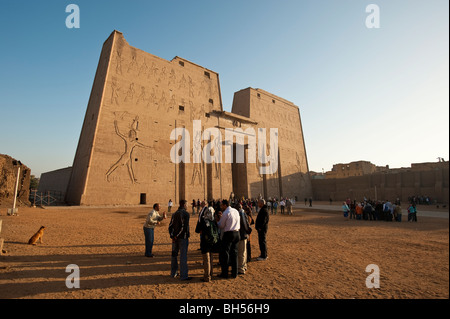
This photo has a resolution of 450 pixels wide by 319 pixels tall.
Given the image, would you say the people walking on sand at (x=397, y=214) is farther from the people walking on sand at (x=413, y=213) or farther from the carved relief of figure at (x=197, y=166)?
the carved relief of figure at (x=197, y=166)

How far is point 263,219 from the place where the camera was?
6055 mm

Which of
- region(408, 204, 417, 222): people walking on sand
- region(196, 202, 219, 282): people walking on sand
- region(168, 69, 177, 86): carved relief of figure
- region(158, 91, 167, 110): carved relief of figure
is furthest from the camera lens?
region(168, 69, 177, 86): carved relief of figure

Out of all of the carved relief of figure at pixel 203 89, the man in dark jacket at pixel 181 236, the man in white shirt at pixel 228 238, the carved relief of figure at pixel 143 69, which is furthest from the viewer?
the carved relief of figure at pixel 203 89

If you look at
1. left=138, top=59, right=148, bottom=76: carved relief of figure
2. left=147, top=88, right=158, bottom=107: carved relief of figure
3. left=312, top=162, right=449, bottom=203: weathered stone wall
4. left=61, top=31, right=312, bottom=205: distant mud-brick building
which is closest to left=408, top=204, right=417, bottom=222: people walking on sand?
left=312, top=162, right=449, bottom=203: weathered stone wall

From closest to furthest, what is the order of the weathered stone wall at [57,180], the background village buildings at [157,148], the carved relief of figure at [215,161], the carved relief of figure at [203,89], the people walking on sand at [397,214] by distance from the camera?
1. the people walking on sand at [397,214]
2. the background village buildings at [157,148]
3. the weathered stone wall at [57,180]
4. the carved relief of figure at [215,161]
5. the carved relief of figure at [203,89]

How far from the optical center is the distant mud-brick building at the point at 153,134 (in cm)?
2112

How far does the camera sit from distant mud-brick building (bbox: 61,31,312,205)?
69.3 feet

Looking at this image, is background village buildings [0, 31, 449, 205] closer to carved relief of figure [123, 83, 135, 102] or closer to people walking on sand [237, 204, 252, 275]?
carved relief of figure [123, 83, 135, 102]

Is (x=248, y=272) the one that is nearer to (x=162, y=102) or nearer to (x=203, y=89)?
A: (x=162, y=102)

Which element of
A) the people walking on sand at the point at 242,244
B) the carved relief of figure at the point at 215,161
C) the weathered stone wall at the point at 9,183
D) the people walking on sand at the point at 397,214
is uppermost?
the carved relief of figure at the point at 215,161

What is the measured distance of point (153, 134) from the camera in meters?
24.4

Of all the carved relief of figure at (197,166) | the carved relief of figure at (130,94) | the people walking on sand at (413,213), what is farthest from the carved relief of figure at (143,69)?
the people walking on sand at (413,213)

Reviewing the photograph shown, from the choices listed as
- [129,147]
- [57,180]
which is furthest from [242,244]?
[57,180]
